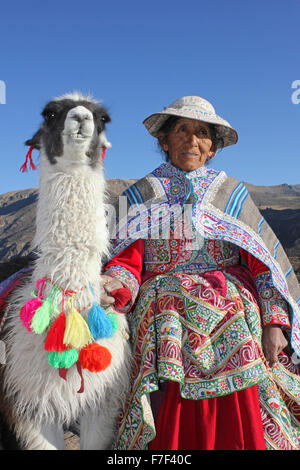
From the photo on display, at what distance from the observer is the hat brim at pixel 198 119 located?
207 cm

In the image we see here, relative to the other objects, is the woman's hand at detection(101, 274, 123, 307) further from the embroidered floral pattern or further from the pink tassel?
the embroidered floral pattern

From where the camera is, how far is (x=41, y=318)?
1.51 metres

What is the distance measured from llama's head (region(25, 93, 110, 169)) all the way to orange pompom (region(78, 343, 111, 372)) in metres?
0.76

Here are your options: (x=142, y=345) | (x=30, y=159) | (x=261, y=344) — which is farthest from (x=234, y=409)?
(x=30, y=159)

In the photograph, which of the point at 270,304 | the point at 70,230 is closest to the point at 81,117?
the point at 70,230

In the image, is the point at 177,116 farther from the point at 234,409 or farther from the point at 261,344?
the point at 234,409

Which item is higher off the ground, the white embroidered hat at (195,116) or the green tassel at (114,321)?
the white embroidered hat at (195,116)

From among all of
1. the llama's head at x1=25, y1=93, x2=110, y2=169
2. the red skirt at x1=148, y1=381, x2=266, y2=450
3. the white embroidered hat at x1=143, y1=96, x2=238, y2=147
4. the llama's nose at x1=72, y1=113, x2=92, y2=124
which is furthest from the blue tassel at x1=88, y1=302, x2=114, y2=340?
the white embroidered hat at x1=143, y1=96, x2=238, y2=147

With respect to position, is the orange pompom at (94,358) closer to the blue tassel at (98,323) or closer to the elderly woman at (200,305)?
the blue tassel at (98,323)

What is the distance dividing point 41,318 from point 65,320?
0.09 metres

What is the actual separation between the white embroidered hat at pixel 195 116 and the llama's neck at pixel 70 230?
0.72 metres

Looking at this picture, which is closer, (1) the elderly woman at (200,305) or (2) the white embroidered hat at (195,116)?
(1) the elderly woman at (200,305)

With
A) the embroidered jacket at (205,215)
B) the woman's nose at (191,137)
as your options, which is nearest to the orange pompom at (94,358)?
the embroidered jacket at (205,215)

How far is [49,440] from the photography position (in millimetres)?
1610
